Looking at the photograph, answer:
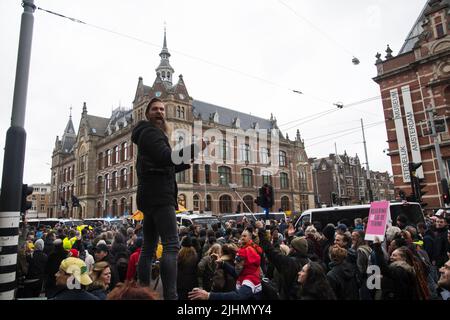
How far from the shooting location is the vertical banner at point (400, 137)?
22234 mm

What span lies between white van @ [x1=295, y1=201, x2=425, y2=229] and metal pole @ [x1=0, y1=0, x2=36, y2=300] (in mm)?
13138

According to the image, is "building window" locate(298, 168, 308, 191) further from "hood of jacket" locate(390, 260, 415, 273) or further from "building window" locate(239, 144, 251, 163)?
"hood of jacket" locate(390, 260, 415, 273)

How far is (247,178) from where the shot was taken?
1731 inches

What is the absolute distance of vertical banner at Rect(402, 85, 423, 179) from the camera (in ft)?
70.7

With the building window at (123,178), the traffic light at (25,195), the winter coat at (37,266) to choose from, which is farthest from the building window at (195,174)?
the traffic light at (25,195)

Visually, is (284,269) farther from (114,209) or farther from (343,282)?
(114,209)

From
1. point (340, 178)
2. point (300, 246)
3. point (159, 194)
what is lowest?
point (300, 246)

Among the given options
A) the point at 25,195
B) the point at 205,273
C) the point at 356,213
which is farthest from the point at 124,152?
the point at 205,273

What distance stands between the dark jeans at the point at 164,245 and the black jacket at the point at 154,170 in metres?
0.10

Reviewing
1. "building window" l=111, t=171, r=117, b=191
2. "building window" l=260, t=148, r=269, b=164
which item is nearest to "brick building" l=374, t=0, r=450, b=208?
"building window" l=260, t=148, r=269, b=164

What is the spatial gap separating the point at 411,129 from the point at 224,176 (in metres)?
24.3

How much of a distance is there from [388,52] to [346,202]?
4776 cm

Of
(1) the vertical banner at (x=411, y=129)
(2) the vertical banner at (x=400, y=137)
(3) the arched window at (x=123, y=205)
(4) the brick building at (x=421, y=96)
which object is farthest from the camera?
(3) the arched window at (x=123, y=205)

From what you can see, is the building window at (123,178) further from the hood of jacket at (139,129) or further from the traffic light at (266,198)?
the hood of jacket at (139,129)
